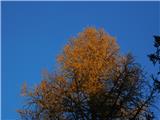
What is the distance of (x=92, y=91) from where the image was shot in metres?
19.2

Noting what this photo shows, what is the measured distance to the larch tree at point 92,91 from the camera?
18.9m

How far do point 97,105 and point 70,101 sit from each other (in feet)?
3.72

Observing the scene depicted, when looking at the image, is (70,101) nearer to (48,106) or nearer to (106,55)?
(48,106)

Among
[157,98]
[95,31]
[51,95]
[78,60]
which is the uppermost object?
[95,31]

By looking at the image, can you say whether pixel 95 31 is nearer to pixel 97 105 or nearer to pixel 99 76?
pixel 99 76

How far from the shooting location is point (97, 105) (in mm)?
18922

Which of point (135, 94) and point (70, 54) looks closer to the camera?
point (135, 94)

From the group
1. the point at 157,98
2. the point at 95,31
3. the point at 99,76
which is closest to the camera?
the point at 157,98

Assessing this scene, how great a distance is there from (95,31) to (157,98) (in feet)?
16.6

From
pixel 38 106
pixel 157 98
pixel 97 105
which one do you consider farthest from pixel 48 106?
pixel 157 98

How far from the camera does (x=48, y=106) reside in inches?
763

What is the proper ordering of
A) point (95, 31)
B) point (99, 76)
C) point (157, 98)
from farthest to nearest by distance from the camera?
point (95, 31), point (99, 76), point (157, 98)

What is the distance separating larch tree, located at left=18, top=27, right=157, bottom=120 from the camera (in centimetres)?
1894

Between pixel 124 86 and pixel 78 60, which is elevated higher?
pixel 78 60
